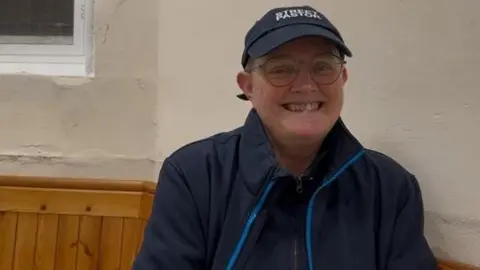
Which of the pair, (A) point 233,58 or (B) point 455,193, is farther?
(A) point 233,58

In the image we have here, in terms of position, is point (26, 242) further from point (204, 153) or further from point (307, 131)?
point (307, 131)

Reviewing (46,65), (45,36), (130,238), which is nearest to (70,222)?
(130,238)

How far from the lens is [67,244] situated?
1.84 m

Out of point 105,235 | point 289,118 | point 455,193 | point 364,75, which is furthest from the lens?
point 105,235

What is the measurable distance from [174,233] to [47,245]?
0.81 meters

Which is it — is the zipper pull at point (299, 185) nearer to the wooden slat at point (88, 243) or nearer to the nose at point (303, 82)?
the nose at point (303, 82)

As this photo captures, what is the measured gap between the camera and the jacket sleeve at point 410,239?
1180 millimetres

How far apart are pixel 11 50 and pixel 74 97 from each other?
30 centimetres

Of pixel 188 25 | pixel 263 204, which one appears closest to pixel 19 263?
pixel 188 25

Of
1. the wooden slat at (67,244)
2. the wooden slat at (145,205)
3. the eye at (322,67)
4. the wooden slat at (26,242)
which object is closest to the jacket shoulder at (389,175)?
the eye at (322,67)

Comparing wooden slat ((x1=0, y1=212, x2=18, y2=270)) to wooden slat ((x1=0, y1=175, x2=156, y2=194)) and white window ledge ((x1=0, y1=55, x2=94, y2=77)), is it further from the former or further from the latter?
white window ledge ((x1=0, y1=55, x2=94, y2=77))

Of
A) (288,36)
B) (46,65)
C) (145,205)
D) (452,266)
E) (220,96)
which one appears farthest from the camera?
(46,65)

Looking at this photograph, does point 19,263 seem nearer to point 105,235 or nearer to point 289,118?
point 105,235

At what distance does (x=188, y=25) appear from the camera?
5.63 ft
